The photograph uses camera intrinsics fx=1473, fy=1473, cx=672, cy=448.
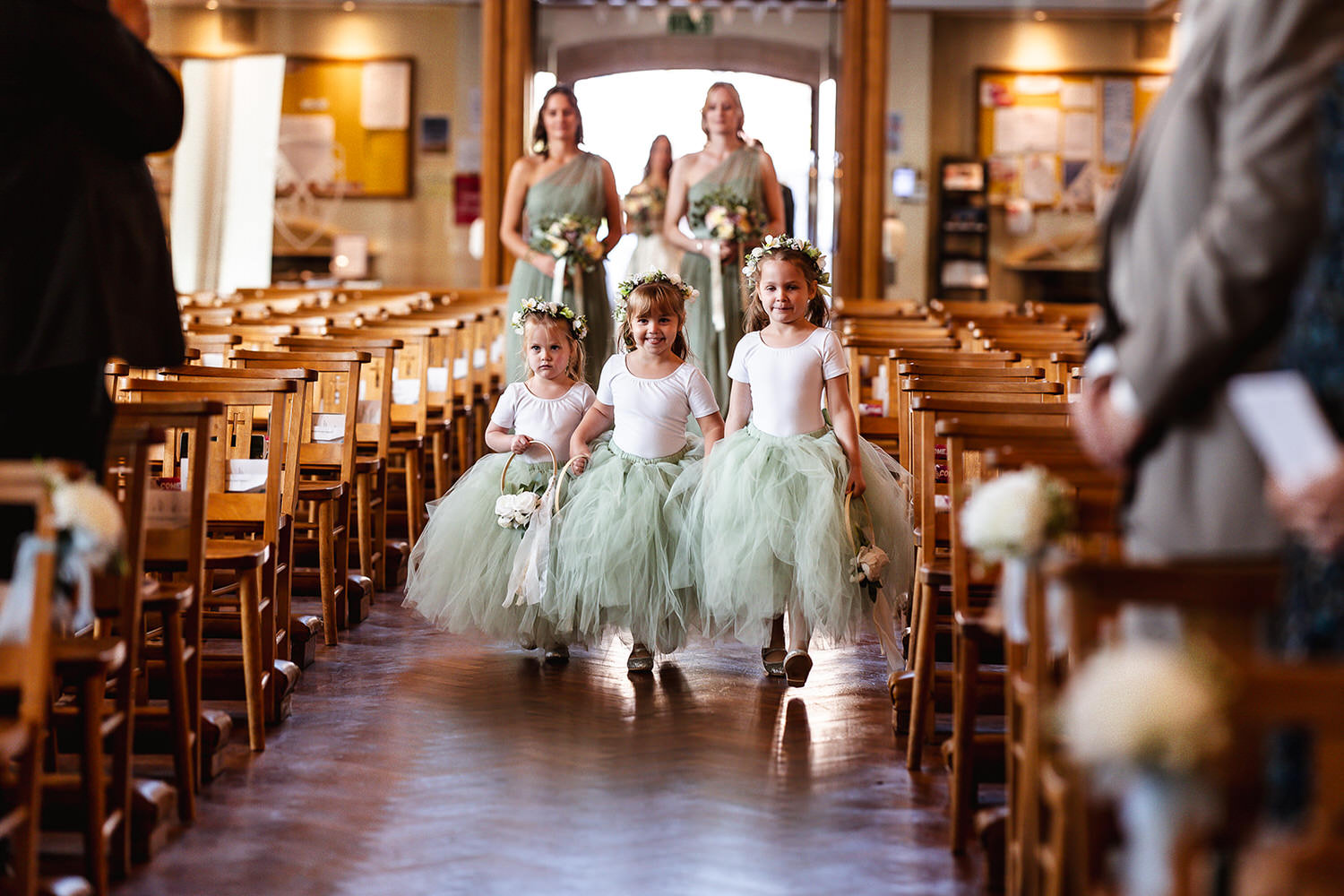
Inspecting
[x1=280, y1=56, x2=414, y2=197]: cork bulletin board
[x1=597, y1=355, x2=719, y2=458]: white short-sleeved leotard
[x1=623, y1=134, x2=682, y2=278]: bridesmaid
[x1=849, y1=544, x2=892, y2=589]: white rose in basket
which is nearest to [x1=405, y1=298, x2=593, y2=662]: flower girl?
[x1=597, y1=355, x2=719, y2=458]: white short-sleeved leotard

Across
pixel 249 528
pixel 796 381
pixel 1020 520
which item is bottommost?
pixel 249 528

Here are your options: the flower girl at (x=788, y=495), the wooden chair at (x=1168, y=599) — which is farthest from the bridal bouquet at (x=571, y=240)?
the wooden chair at (x=1168, y=599)

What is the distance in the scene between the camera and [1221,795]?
1.52 metres

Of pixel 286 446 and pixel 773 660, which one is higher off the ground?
pixel 286 446

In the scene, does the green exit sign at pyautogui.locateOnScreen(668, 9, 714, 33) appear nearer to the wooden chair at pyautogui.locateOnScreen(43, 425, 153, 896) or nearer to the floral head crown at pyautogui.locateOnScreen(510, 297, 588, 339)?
the floral head crown at pyautogui.locateOnScreen(510, 297, 588, 339)

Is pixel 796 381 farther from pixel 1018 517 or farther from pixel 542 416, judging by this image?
pixel 1018 517

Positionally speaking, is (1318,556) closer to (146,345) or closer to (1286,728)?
(1286,728)

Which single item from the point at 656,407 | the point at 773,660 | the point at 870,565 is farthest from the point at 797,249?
the point at 773,660

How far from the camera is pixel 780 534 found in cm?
443

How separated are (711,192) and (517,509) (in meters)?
3.52

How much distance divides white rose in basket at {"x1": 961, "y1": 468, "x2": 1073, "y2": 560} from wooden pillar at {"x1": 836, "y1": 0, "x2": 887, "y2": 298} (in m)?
9.99

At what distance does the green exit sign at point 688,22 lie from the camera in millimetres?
15305

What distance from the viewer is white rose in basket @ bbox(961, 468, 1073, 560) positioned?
2258 millimetres

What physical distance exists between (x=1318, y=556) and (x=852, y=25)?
1079cm
